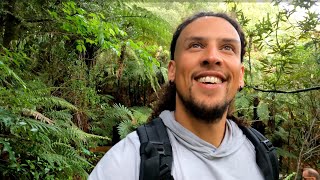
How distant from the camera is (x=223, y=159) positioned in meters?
1.15

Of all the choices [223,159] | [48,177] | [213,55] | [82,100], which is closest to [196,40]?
[213,55]

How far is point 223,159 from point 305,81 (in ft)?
6.99

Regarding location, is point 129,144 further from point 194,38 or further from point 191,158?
point 194,38

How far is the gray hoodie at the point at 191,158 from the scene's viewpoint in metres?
0.96

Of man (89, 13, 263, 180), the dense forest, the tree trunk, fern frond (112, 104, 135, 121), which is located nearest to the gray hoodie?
man (89, 13, 263, 180)

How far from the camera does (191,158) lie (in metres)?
1.09

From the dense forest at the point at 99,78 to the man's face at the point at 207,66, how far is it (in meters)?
0.62

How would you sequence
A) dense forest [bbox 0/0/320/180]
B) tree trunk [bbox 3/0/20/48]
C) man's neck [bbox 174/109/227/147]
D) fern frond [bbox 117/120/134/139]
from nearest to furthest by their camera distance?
man's neck [bbox 174/109/227/147]
dense forest [bbox 0/0/320/180]
tree trunk [bbox 3/0/20/48]
fern frond [bbox 117/120/134/139]

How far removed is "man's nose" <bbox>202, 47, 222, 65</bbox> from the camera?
3.82ft

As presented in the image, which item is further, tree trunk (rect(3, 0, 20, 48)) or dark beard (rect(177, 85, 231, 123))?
tree trunk (rect(3, 0, 20, 48))

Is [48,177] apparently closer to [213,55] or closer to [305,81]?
[213,55]

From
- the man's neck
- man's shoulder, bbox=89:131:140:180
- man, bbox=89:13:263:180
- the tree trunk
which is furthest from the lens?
the tree trunk

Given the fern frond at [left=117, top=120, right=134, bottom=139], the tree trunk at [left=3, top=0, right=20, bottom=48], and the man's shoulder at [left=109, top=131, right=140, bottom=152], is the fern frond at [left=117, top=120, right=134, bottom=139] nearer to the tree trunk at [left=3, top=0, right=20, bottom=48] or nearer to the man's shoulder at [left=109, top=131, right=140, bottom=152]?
the tree trunk at [left=3, top=0, right=20, bottom=48]

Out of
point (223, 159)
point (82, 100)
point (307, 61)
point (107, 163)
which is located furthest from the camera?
point (82, 100)
